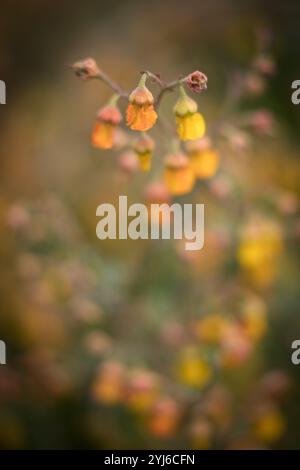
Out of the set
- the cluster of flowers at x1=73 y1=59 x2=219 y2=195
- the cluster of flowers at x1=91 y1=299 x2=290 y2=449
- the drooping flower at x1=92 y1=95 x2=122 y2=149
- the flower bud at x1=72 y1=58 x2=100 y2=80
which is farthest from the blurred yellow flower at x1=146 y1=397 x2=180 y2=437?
the flower bud at x1=72 y1=58 x2=100 y2=80

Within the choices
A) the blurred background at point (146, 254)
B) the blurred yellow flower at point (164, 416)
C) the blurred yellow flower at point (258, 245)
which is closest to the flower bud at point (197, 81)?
the blurred background at point (146, 254)

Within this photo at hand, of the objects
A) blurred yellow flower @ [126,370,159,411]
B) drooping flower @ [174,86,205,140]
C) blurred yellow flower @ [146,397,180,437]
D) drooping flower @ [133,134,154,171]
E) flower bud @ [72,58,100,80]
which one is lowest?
blurred yellow flower @ [146,397,180,437]

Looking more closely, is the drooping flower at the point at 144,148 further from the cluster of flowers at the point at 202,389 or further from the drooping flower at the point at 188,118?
the cluster of flowers at the point at 202,389

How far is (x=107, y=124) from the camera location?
0.95m

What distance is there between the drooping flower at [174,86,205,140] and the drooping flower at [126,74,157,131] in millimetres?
54

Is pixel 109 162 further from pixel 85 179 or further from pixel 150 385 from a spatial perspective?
pixel 150 385

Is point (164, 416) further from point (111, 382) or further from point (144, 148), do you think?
point (144, 148)

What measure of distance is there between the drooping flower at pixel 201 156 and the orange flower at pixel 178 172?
66mm

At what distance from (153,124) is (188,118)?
0.19 ft

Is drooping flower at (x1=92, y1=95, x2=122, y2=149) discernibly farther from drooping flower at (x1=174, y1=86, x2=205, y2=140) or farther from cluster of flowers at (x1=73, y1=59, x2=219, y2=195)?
drooping flower at (x1=174, y1=86, x2=205, y2=140)

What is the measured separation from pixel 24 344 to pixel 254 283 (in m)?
0.58

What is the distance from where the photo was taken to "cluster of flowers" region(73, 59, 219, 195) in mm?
832

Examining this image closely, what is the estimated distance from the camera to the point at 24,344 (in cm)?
156

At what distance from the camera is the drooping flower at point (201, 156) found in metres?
1.08
